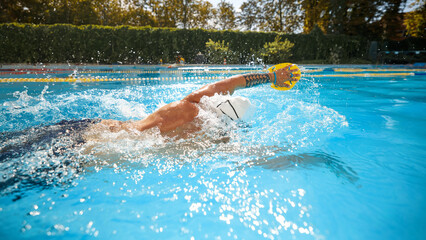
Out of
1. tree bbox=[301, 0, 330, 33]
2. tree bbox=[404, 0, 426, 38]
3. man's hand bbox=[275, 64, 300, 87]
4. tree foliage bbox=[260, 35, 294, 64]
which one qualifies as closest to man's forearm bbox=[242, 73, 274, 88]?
man's hand bbox=[275, 64, 300, 87]

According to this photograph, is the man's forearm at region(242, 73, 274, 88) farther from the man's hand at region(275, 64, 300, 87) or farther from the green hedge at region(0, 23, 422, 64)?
the green hedge at region(0, 23, 422, 64)

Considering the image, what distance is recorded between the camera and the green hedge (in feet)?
39.5

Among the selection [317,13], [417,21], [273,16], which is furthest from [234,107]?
[273,16]

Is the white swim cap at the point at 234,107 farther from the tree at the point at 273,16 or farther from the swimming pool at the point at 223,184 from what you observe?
the tree at the point at 273,16

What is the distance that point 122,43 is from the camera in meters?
13.3

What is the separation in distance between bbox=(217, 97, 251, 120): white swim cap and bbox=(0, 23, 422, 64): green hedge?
12.7 m

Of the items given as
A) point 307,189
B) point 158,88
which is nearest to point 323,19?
point 158,88

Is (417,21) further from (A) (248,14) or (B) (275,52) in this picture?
(A) (248,14)

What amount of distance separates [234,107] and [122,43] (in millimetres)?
13089

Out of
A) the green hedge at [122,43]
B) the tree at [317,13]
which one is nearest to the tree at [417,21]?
the tree at [317,13]

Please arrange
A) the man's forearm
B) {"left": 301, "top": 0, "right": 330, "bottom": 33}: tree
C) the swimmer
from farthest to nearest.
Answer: {"left": 301, "top": 0, "right": 330, "bottom": 33}: tree → the man's forearm → the swimmer

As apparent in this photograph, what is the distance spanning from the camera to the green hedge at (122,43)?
39.5ft

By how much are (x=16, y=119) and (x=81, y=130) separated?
226 cm

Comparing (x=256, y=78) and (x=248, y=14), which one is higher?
(x=248, y=14)
